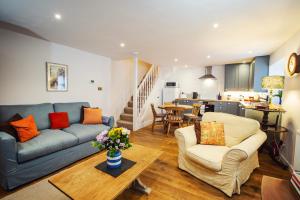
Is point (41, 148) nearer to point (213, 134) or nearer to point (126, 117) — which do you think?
point (213, 134)

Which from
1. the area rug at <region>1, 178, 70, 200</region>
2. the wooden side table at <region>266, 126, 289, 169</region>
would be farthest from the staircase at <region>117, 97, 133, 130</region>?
the wooden side table at <region>266, 126, 289, 169</region>

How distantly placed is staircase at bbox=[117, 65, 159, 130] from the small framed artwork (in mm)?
2010

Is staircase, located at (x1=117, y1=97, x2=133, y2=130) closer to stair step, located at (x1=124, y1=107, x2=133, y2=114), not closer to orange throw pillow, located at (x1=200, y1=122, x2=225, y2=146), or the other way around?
stair step, located at (x1=124, y1=107, x2=133, y2=114)

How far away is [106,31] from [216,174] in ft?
9.44

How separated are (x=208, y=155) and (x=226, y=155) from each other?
24cm

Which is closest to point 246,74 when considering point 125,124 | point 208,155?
point 208,155

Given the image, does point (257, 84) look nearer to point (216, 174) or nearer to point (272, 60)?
point (272, 60)

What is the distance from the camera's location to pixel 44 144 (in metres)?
2.04

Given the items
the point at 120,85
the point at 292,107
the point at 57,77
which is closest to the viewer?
the point at 292,107

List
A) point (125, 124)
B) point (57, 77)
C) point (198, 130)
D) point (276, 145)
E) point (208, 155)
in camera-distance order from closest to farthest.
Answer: point (208, 155) → point (198, 130) → point (276, 145) → point (57, 77) → point (125, 124)

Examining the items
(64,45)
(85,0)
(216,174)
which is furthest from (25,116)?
(216,174)

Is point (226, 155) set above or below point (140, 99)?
below

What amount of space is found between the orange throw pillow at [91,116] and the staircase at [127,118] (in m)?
1.54

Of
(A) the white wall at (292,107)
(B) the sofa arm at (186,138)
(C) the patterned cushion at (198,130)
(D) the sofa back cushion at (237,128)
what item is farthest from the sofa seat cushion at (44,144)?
(A) the white wall at (292,107)
